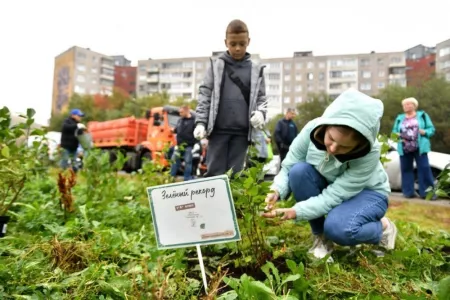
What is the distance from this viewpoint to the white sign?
4.72 feet

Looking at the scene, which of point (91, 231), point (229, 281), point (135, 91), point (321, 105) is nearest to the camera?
point (229, 281)

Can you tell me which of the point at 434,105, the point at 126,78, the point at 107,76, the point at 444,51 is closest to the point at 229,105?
the point at 434,105

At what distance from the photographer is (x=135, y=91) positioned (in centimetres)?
7319

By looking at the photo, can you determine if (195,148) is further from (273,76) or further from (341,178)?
(273,76)

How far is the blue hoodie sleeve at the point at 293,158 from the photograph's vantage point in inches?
83.9

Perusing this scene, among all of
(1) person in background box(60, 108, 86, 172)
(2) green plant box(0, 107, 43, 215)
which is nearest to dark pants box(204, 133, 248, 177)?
(2) green plant box(0, 107, 43, 215)

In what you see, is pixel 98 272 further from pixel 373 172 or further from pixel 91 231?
pixel 373 172

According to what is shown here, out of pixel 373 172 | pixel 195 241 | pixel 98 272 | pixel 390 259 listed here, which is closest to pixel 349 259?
pixel 390 259

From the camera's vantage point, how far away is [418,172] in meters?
5.99

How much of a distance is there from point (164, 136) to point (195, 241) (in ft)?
30.3

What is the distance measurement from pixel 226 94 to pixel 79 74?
7335 cm

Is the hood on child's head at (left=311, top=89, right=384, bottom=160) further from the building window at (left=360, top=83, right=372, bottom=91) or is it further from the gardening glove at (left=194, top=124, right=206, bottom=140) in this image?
the building window at (left=360, top=83, right=372, bottom=91)

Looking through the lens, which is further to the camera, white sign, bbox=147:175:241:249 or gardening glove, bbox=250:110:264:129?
gardening glove, bbox=250:110:264:129

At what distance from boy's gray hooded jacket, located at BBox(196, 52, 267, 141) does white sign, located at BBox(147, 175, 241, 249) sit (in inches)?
68.5
